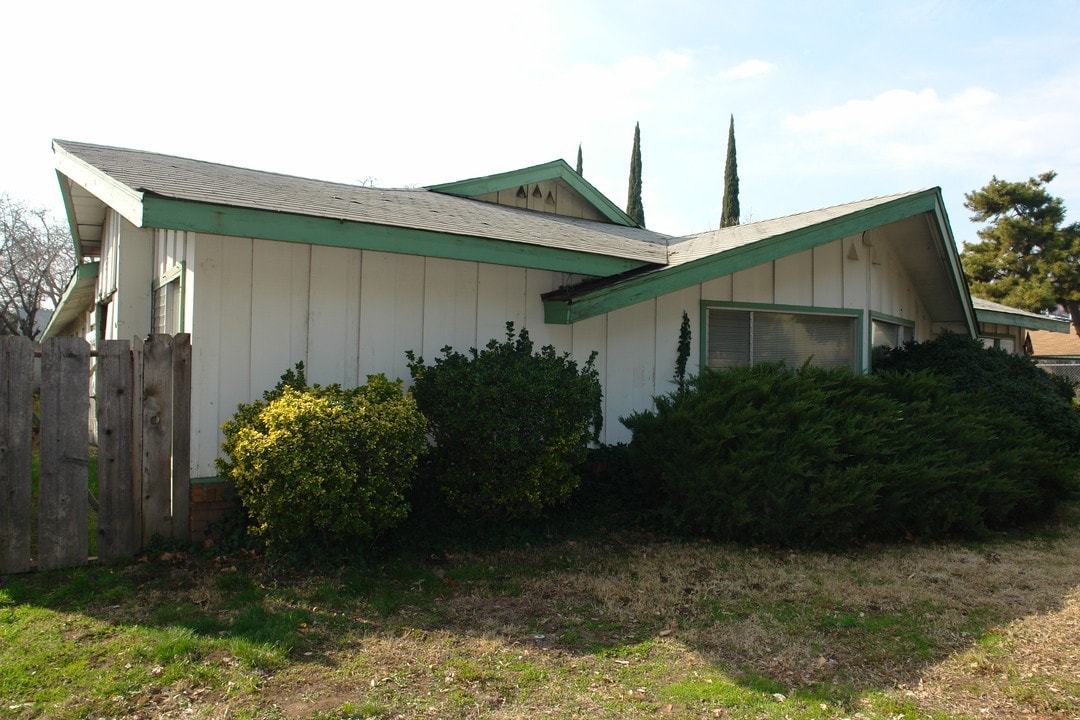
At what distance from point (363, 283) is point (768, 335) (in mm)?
4818

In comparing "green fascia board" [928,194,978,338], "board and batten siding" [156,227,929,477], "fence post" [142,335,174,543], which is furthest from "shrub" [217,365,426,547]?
"green fascia board" [928,194,978,338]

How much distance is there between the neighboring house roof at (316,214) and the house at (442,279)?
19 millimetres

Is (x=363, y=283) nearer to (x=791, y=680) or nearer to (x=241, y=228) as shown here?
(x=241, y=228)

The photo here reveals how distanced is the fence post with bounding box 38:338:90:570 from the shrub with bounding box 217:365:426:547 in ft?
3.04

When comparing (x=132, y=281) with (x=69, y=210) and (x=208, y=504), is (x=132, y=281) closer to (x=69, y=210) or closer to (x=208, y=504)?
(x=69, y=210)

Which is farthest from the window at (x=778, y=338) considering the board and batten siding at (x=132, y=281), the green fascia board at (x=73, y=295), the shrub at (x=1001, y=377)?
the green fascia board at (x=73, y=295)

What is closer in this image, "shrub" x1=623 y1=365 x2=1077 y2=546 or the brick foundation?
the brick foundation

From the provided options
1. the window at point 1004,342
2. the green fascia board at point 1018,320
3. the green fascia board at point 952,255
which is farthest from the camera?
the window at point 1004,342

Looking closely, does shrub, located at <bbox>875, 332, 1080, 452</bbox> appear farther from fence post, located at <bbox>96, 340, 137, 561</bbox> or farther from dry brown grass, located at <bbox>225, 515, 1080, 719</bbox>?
fence post, located at <bbox>96, 340, 137, 561</bbox>

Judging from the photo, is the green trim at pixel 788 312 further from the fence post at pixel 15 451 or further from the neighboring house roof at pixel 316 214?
the fence post at pixel 15 451

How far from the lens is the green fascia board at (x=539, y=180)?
36.0ft

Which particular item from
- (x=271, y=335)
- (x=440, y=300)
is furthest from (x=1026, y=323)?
(x=271, y=335)

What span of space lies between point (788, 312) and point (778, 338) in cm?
32

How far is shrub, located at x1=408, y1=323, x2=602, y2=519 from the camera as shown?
5.68 m
